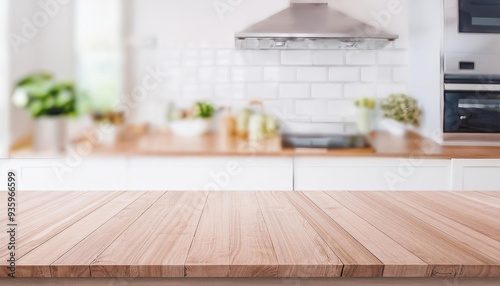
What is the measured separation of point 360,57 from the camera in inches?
111

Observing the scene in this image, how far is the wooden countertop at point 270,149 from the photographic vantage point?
2236mm

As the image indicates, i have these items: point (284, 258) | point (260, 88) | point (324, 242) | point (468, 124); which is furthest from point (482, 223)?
point (260, 88)

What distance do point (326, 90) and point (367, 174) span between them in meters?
0.71

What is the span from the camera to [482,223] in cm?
97

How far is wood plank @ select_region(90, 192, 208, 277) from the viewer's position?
70cm

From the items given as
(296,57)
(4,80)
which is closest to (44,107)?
(4,80)

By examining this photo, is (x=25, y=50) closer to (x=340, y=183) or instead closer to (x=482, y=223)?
(x=340, y=183)

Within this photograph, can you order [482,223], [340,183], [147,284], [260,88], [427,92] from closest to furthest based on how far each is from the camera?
A: [147,284] → [482,223] → [340,183] → [427,92] → [260,88]

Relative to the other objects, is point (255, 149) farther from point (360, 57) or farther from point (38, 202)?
point (38, 202)

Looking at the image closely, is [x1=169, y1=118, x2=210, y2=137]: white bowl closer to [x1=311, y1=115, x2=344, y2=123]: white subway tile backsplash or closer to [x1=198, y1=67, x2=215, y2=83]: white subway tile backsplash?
Result: [x1=198, y1=67, x2=215, y2=83]: white subway tile backsplash

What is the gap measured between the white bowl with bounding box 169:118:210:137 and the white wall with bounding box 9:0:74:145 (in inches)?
27.2

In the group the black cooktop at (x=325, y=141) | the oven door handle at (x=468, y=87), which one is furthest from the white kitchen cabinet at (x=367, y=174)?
the oven door handle at (x=468, y=87)

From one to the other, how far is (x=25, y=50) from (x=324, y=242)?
2369 mm

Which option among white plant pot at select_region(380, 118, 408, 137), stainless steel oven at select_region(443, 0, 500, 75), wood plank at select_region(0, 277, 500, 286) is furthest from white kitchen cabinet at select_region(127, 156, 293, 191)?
wood plank at select_region(0, 277, 500, 286)
